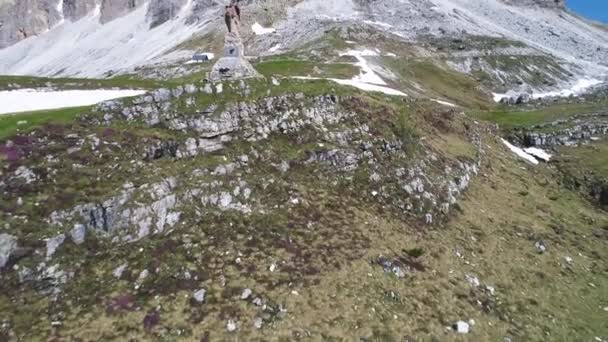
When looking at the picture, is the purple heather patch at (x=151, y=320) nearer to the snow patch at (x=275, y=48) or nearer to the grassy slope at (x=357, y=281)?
the grassy slope at (x=357, y=281)

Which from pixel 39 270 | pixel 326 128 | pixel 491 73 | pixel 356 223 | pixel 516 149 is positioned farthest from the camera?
pixel 491 73

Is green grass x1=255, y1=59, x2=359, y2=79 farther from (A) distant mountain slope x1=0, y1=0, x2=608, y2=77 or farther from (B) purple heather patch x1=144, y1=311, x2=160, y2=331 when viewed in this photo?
(B) purple heather patch x1=144, y1=311, x2=160, y2=331

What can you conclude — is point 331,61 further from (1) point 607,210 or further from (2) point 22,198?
(2) point 22,198

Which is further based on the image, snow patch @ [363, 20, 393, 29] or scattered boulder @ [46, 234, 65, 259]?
snow patch @ [363, 20, 393, 29]

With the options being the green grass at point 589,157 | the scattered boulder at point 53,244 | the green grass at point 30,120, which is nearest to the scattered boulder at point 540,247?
the green grass at point 589,157

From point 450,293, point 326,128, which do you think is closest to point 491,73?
point 326,128

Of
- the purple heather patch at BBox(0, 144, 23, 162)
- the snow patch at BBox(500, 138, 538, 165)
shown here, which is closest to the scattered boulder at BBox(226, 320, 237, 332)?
the purple heather patch at BBox(0, 144, 23, 162)

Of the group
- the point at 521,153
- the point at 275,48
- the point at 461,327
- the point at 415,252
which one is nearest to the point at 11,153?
the point at 415,252
